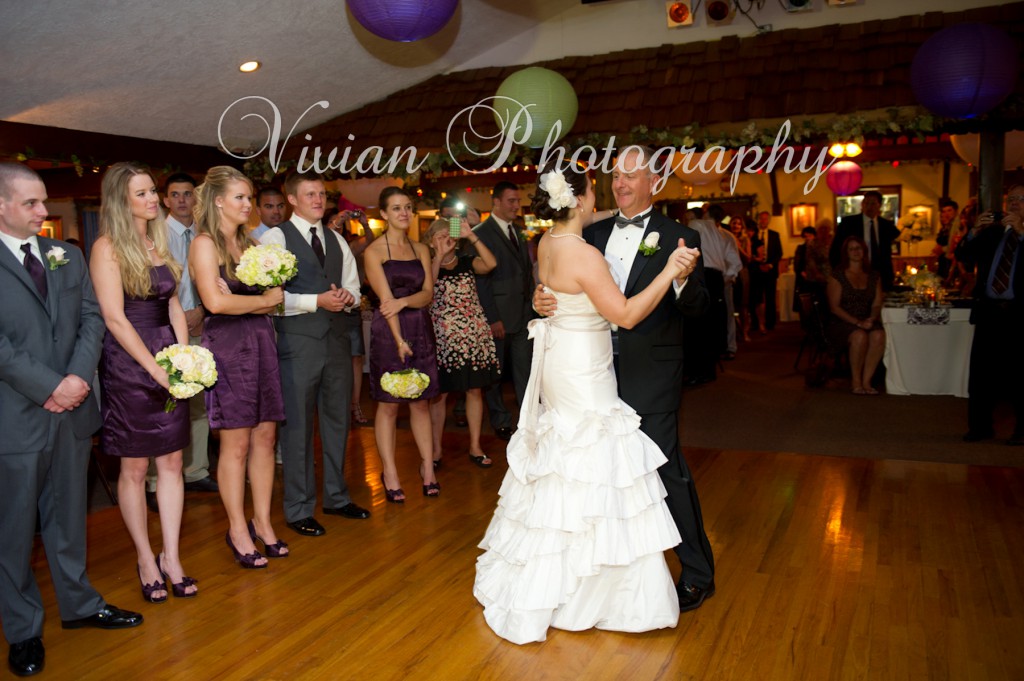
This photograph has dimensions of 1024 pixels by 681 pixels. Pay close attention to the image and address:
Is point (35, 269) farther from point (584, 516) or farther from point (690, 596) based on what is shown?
point (690, 596)

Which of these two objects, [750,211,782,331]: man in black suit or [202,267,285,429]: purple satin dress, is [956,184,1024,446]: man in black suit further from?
[750,211,782,331]: man in black suit

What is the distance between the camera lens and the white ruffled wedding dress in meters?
3.19

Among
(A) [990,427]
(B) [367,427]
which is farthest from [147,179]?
(A) [990,427]

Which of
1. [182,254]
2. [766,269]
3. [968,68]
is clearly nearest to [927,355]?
[968,68]

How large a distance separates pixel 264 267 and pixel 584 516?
1.71 m

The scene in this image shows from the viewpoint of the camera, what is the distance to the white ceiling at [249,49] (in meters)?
6.14

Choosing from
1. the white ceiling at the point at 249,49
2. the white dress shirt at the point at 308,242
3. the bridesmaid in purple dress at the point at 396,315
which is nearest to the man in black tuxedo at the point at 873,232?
the white ceiling at the point at 249,49

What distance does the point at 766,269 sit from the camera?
14.2 m

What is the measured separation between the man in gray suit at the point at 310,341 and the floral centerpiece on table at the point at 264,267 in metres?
0.41

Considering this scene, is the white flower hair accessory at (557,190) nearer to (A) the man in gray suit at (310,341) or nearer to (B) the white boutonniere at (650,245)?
(B) the white boutonniere at (650,245)

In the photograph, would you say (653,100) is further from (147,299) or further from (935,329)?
(147,299)

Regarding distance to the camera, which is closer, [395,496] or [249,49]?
[395,496]

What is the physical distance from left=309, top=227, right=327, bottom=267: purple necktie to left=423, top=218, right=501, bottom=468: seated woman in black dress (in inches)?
43.7

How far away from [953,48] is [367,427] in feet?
17.4
